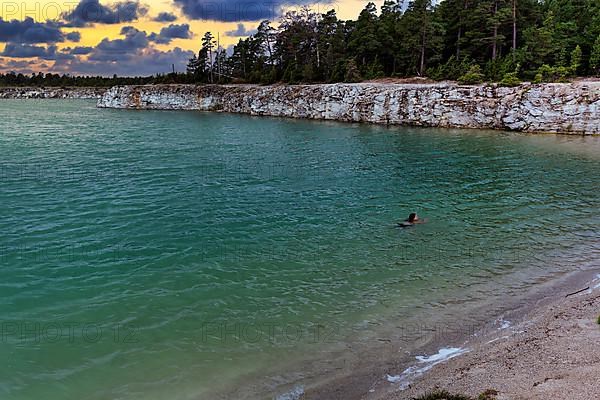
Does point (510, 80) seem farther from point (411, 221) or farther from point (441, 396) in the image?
point (441, 396)

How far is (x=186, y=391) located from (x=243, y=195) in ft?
53.3

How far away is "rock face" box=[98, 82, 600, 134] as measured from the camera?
159 feet

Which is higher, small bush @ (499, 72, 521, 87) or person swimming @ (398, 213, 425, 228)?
small bush @ (499, 72, 521, 87)

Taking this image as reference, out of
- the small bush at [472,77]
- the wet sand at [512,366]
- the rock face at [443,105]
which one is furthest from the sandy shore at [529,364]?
the small bush at [472,77]

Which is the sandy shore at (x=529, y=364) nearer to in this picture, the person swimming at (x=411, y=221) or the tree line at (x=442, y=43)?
the person swimming at (x=411, y=221)

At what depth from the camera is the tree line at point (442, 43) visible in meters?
59.5

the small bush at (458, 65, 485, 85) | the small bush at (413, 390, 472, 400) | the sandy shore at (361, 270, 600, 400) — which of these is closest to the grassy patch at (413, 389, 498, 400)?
the small bush at (413, 390, 472, 400)

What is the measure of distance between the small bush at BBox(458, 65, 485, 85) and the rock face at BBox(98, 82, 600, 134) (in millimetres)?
2353

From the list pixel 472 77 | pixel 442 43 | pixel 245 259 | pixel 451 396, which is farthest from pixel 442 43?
pixel 451 396

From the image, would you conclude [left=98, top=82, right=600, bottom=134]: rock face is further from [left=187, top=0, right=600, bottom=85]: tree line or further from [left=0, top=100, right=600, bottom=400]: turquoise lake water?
[left=0, top=100, right=600, bottom=400]: turquoise lake water

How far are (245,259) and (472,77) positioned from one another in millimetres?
54160

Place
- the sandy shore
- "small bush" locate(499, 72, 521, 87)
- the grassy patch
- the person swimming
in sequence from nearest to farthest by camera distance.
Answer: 1. the grassy patch
2. the sandy shore
3. the person swimming
4. "small bush" locate(499, 72, 521, 87)

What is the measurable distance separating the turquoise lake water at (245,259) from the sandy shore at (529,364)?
5.84 feet

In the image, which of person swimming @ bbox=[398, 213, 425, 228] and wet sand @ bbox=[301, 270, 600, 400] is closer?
wet sand @ bbox=[301, 270, 600, 400]
